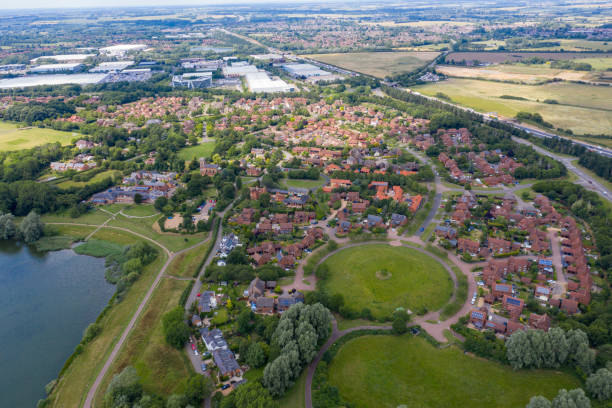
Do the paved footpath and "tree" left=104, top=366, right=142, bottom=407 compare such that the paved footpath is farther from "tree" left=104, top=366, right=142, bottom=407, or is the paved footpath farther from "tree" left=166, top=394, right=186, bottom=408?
"tree" left=166, top=394, right=186, bottom=408

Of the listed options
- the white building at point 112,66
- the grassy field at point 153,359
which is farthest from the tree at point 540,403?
the white building at point 112,66

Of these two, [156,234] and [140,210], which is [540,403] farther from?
[140,210]

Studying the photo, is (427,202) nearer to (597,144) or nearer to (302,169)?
(302,169)

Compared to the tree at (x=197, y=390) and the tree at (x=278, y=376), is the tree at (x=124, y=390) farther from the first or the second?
the tree at (x=278, y=376)

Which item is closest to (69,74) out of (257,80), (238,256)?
(257,80)

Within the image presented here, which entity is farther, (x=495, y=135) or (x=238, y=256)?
(x=495, y=135)

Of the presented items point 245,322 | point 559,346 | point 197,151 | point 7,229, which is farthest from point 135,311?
point 197,151
